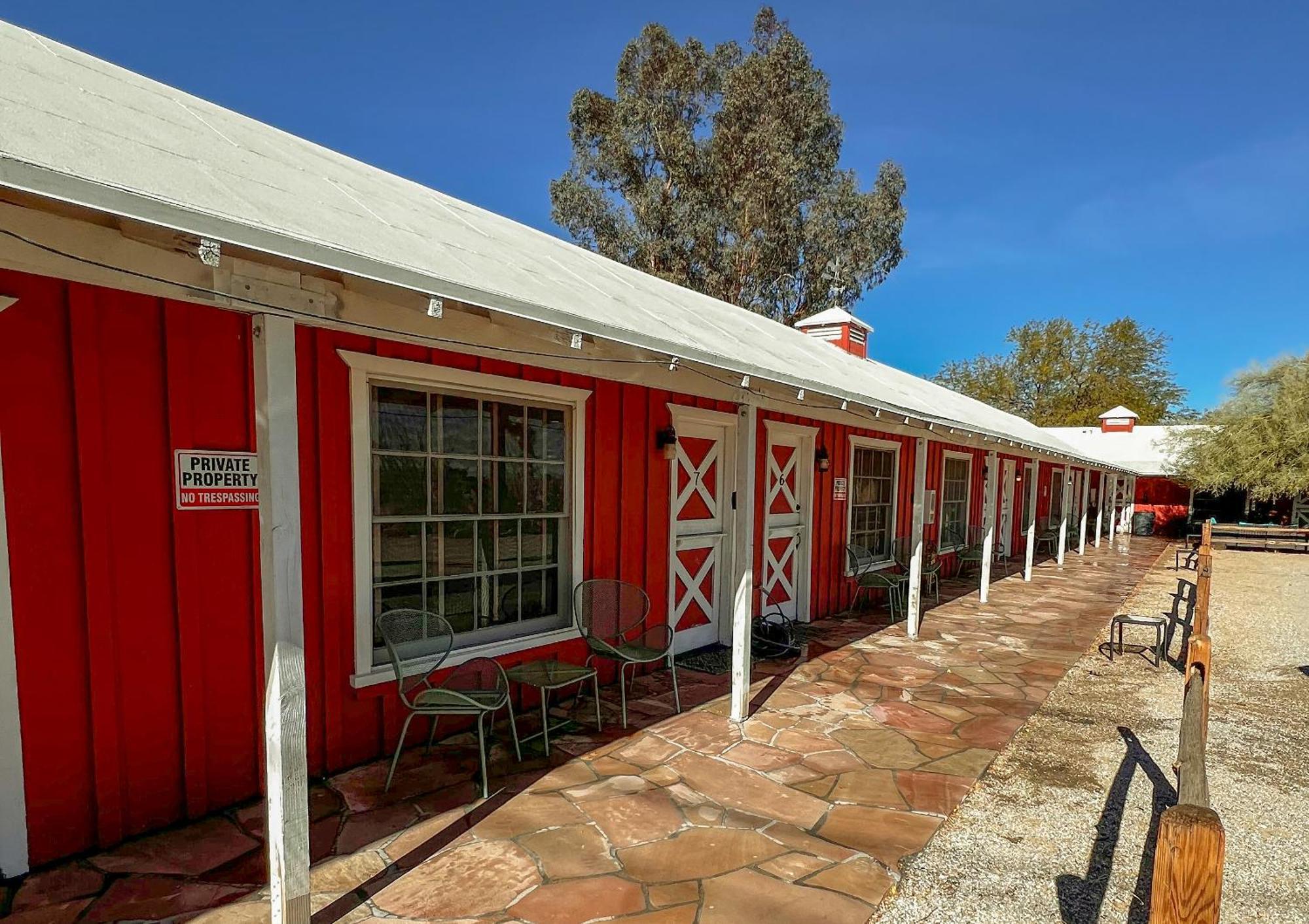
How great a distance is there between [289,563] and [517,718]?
93.2 inches

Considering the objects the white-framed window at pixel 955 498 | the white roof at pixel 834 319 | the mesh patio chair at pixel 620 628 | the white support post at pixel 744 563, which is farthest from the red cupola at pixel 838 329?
the mesh patio chair at pixel 620 628

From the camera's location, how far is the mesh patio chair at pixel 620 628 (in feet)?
13.6

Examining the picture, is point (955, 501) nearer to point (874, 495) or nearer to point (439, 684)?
point (874, 495)

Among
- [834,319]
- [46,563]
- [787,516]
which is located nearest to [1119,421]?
[834,319]

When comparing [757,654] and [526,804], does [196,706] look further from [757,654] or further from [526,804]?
[757,654]

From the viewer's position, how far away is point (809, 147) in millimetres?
19344

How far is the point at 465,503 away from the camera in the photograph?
3.81 metres

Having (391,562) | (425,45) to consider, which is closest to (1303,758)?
(391,562)

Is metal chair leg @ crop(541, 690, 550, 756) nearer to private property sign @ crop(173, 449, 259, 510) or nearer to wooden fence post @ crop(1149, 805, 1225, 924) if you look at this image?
private property sign @ crop(173, 449, 259, 510)

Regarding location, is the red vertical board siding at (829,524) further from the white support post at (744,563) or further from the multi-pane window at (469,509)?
the multi-pane window at (469,509)

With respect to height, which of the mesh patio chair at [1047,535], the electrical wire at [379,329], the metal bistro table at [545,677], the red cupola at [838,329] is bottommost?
the mesh patio chair at [1047,535]

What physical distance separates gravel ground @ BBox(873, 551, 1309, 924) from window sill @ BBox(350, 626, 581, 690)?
2.39 meters

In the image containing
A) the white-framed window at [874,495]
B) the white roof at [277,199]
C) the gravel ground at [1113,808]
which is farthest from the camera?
the white-framed window at [874,495]

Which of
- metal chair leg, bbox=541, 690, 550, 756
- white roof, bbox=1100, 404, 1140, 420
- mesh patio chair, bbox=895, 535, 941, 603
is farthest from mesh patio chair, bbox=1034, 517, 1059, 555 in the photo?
metal chair leg, bbox=541, 690, 550, 756
